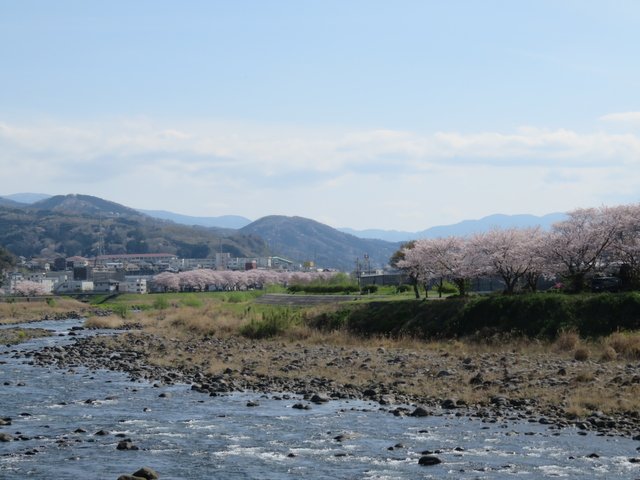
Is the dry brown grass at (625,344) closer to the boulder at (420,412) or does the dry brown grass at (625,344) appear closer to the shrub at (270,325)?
the boulder at (420,412)

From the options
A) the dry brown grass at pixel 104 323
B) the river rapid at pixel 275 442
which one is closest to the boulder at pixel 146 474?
the river rapid at pixel 275 442

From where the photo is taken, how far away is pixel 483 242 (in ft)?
202

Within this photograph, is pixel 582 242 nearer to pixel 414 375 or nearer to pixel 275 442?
pixel 414 375

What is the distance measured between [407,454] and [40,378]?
2376 cm

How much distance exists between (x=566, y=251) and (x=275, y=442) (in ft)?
122

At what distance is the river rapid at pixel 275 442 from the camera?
1967 cm

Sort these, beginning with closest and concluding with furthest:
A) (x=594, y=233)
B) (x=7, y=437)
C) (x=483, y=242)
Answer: (x=7, y=437)
(x=594, y=233)
(x=483, y=242)

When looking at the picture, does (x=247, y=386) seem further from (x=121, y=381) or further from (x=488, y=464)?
(x=488, y=464)

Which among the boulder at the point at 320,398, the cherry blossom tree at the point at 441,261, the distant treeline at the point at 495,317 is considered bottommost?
the boulder at the point at 320,398

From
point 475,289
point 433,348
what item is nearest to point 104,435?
point 433,348

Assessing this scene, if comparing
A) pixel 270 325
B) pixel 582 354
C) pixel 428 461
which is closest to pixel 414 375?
pixel 582 354

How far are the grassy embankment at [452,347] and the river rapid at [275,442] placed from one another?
4.10 m

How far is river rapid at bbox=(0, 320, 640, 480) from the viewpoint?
1967 cm

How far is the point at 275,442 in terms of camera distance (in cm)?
2338
